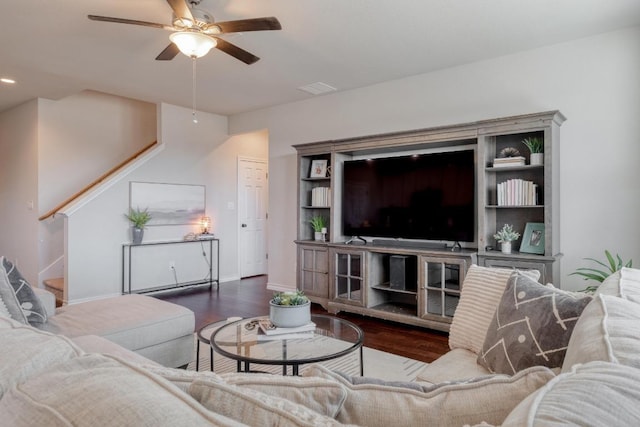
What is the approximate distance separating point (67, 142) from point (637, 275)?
6.47 meters

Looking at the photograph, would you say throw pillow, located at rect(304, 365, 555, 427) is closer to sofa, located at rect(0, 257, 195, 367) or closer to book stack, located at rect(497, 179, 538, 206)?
sofa, located at rect(0, 257, 195, 367)

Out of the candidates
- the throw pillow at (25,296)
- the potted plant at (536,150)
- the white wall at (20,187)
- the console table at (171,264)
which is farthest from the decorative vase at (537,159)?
the white wall at (20,187)

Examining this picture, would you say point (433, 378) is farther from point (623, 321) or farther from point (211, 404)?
point (211, 404)

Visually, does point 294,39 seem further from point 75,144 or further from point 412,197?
point 75,144

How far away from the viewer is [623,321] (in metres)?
0.86

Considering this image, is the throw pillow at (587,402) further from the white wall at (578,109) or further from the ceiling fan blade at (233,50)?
the white wall at (578,109)

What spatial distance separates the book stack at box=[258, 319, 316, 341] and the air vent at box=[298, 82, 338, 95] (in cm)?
313

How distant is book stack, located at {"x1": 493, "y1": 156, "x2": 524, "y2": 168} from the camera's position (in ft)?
11.4

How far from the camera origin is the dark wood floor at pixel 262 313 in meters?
3.43

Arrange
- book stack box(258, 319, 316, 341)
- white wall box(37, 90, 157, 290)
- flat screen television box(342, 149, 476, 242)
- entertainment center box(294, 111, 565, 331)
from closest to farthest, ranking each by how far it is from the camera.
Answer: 1. book stack box(258, 319, 316, 341)
2. entertainment center box(294, 111, 565, 331)
3. flat screen television box(342, 149, 476, 242)
4. white wall box(37, 90, 157, 290)

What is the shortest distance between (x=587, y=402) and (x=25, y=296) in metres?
2.77

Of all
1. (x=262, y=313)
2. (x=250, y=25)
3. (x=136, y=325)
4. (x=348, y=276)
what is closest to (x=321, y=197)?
(x=348, y=276)

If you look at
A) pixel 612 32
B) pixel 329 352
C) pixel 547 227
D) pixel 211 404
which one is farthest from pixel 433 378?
pixel 612 32

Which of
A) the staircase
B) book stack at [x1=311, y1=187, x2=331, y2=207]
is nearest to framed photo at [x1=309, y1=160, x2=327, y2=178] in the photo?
book stack at [x1=311, y1=187, x2=331, y2=207]
